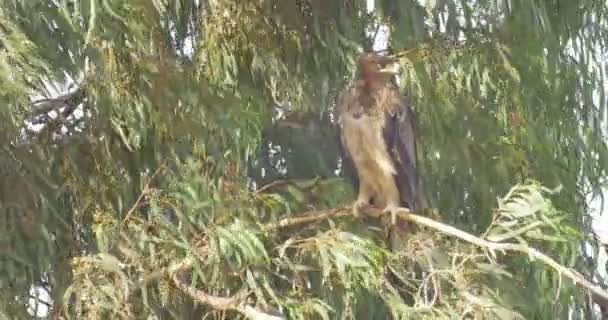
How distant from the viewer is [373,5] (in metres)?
2.99

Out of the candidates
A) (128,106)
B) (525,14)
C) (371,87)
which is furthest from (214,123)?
(525,14)

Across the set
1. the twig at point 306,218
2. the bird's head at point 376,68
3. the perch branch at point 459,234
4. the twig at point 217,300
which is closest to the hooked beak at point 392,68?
the bird's head at point 376,68

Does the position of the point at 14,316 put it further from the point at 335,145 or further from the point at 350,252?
the point at 335,145

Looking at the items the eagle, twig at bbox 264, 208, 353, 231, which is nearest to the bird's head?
the eagle

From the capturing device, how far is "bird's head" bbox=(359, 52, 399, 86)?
2971 millimetres

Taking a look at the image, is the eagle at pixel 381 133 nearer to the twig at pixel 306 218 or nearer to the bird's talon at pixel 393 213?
the bird's talon at pixel 393 213

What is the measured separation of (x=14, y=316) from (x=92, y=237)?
0.25 meters

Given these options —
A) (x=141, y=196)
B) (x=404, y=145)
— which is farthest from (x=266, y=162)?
(x=141, y=196)

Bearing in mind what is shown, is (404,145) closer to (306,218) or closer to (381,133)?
(381,133)

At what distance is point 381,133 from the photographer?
305cm

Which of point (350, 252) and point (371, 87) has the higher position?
point (371, 87)

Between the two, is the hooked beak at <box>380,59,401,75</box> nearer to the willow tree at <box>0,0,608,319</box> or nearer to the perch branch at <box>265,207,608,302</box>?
the willow tree at <box>0,0,608,319</box>

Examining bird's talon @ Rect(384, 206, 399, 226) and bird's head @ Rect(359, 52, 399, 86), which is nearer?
bird's talon @ Rect(384, 206, 399, 226)

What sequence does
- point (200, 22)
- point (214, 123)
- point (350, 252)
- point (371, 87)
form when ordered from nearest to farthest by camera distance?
point (350, 252)
point (214, 123)
point (200, 22)
point (371, 87)
